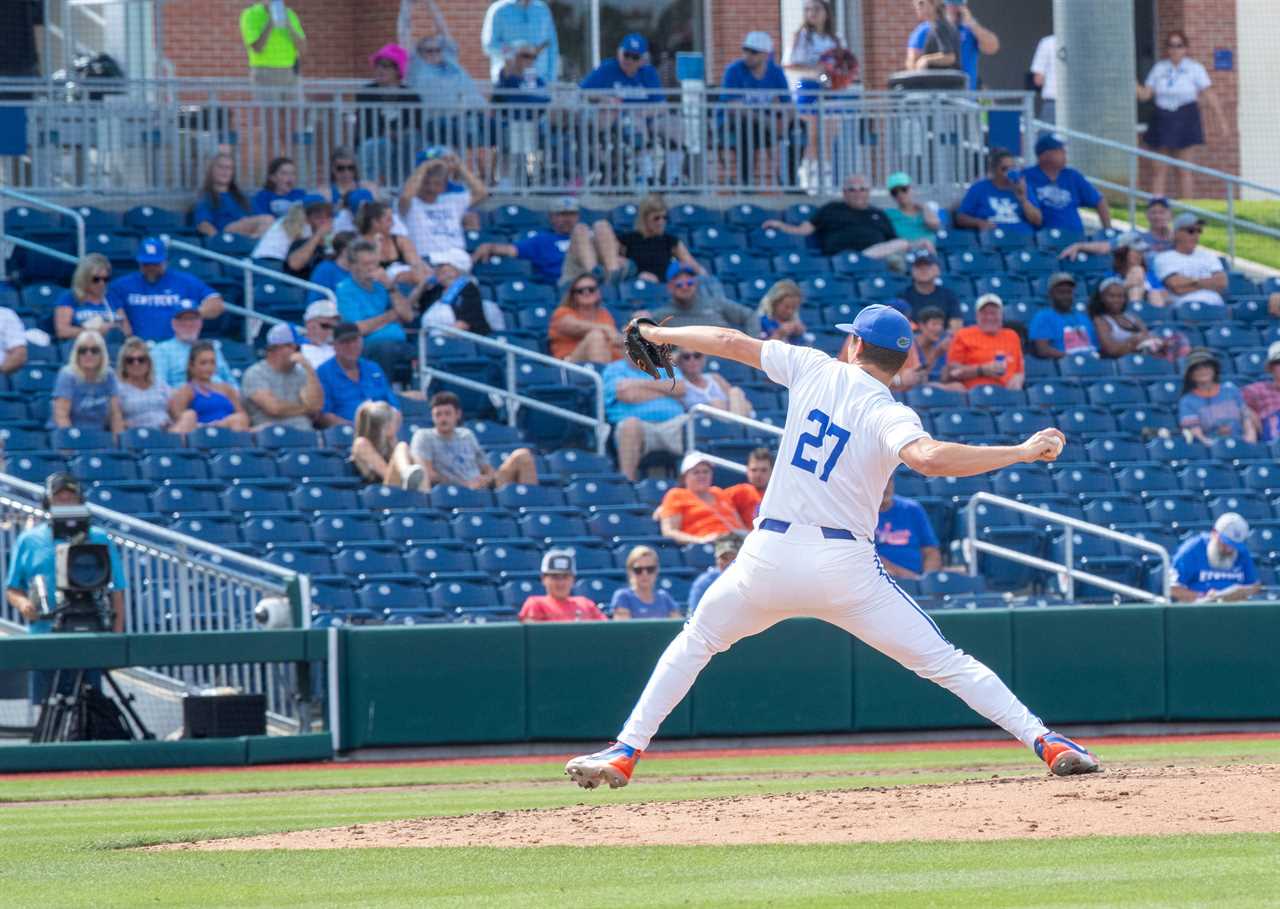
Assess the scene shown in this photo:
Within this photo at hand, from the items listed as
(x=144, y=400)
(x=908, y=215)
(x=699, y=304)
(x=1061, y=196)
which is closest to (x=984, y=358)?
(x=699, y=304)

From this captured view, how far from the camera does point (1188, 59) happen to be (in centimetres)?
2491

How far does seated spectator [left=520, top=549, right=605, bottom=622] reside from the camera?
13.7m

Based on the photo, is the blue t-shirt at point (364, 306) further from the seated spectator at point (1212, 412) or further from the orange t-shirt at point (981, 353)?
the seated spectator at point (1212, 412)

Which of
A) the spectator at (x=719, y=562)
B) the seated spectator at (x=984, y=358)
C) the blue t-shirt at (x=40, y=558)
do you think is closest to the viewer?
the blue t-shirt at (x=40, y=558)

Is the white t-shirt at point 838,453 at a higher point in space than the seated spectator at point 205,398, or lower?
lower

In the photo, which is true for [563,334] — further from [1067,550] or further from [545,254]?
[1067,550]

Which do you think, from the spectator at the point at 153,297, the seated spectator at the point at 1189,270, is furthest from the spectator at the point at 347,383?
the seated spectator at the point at 1189,270

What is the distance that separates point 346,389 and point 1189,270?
829 centimetres

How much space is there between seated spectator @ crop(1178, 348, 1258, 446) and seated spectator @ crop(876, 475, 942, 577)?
3496 mm

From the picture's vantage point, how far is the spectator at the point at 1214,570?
14.9 m

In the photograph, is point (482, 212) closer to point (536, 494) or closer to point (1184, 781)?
point (536, 494)

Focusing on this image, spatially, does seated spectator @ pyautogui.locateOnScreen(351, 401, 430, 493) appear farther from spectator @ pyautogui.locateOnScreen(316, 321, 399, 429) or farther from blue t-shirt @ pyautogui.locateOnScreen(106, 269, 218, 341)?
blue t-shirt @ pyautogui.locateOnScreen(106, 269, 218, 341)

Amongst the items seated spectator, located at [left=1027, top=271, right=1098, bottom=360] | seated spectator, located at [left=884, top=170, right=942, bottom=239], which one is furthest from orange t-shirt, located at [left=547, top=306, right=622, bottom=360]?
seated spectator, located at [left=884, top=170, right=942, bottom=239]

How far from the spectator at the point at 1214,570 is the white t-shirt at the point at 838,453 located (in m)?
7.67
